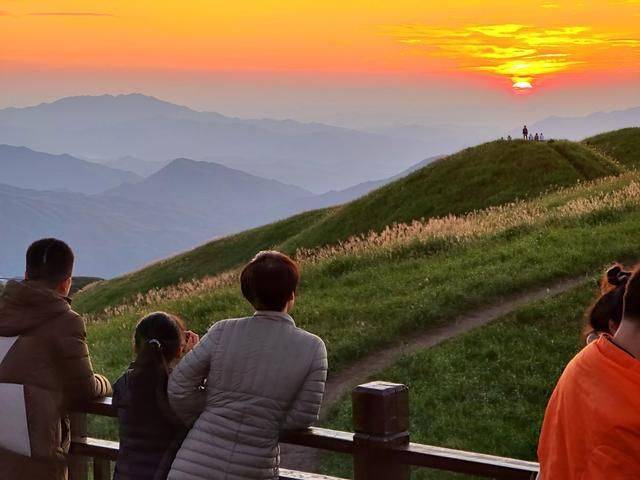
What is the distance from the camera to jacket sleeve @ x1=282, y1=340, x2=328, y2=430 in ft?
16.4

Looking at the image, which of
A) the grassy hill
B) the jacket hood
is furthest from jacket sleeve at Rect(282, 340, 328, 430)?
the grassy hill

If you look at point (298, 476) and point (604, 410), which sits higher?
point (604, 410)

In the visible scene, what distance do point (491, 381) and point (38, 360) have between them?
8.23 m

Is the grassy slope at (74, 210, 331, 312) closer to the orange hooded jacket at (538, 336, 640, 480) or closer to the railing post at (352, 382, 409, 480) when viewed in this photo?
the railing post at (352, 382, 409, 480)

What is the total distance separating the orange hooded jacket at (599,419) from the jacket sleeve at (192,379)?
2.20 metres

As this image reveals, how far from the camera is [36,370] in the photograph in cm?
605

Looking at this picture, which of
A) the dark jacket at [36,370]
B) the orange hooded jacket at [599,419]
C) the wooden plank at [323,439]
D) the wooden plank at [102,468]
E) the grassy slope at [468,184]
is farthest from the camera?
the grassy slope at [468,184]

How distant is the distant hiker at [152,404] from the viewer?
5.40 m

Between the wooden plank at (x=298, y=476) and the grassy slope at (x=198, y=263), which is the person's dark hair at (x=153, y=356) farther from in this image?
the grassy slope at (x=198, y=263)

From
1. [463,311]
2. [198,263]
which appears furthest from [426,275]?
[198,263]

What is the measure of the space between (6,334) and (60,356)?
0.41m

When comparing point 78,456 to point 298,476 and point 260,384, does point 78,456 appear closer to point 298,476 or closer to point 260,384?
point 298,476

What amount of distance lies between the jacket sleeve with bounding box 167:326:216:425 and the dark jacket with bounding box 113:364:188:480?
19cm

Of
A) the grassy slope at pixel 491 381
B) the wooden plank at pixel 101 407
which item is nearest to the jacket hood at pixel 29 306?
the wooden plank at pixel 101 407
